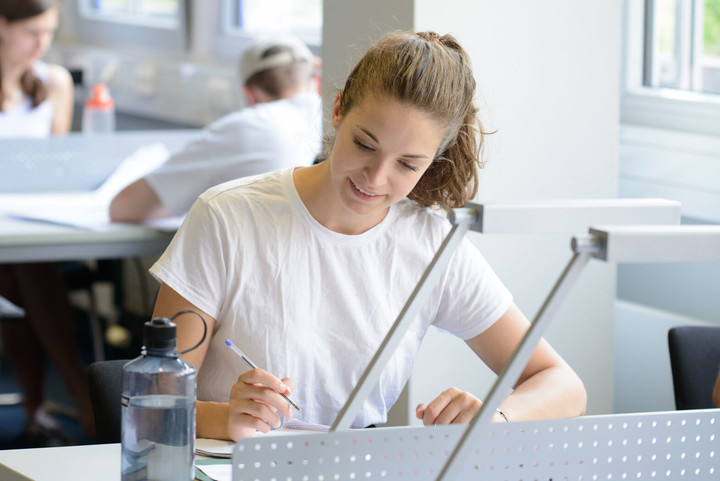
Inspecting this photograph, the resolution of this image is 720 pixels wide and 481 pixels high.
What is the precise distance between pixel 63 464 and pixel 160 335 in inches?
10.1

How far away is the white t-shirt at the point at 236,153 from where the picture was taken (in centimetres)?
265

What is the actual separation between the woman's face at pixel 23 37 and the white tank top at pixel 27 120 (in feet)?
0.48

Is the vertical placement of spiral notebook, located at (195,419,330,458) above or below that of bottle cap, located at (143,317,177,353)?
below


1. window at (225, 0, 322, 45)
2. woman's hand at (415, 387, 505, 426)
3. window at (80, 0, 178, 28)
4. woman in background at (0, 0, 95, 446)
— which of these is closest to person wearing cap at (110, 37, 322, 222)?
woman in background at (0, 0, 95, 446)

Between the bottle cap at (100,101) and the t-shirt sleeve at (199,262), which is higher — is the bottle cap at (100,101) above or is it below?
above

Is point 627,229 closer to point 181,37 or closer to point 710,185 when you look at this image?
point 710,185

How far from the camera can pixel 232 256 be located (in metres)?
1.49

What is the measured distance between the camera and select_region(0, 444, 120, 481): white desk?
1215 millimetres

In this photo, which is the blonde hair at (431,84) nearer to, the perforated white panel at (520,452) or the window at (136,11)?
the perforated white panel at (520,452)

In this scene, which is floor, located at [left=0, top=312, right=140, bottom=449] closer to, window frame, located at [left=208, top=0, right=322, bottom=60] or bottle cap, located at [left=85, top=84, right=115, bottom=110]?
bottle cap, located at [left=85, top=84, right=115, bottom=110]

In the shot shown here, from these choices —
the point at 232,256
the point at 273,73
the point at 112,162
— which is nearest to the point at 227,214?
the point at 232,256

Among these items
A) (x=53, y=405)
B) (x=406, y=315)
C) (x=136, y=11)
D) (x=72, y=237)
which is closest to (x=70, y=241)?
(x=72, y=237)

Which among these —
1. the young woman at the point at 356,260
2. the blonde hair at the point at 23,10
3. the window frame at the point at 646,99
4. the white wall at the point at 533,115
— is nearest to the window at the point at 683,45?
the window frame at the point at 646,99

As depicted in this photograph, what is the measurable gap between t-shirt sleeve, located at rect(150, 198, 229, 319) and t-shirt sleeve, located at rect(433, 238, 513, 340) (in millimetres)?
356
